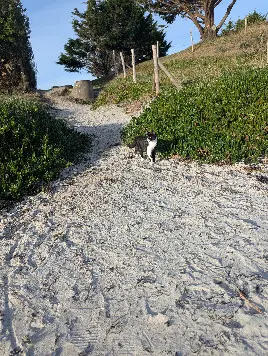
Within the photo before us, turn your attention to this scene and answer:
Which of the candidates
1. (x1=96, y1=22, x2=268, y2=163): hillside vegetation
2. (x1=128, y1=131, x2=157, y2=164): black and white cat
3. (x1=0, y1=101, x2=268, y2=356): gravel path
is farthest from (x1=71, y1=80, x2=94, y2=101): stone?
(x1=0, y1=101, x2=268, y2=356): gravel path

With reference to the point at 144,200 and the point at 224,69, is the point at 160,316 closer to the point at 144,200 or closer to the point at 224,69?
the point at 144,200

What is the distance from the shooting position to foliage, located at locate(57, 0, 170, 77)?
30703mm

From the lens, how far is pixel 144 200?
6988 millimetres

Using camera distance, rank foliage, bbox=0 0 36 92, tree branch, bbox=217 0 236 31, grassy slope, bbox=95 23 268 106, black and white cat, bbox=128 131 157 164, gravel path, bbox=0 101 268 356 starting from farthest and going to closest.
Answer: tree branch, bbox=217 0 236 31
foliage, bbox=0 0 36 92
grassy slope, bbox=95 23 268 106
black and white cat, bbox=128 131 157 164
gravel path, bbox=0 101 268 356

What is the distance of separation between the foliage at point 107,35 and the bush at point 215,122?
2135 centimetres

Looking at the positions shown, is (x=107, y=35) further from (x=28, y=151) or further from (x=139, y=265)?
(x=139, y=265)

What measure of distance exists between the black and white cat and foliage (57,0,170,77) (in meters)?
24.6

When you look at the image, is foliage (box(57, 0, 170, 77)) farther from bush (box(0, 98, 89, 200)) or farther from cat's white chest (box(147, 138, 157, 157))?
cat's white chest (box(147, 138, 157, 157))

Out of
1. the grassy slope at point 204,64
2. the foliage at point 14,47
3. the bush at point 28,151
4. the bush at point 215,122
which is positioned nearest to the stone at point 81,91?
the grassy slope at point 204,64

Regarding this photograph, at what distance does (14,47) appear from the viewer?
2195 cm

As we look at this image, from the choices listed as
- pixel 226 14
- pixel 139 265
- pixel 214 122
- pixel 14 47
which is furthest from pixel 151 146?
pixel 226 14

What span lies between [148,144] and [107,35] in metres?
25.3

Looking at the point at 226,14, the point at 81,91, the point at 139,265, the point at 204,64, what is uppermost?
the point at 226,14

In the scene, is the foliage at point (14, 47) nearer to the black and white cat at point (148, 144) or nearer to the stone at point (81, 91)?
the stone at point (81, 91)
